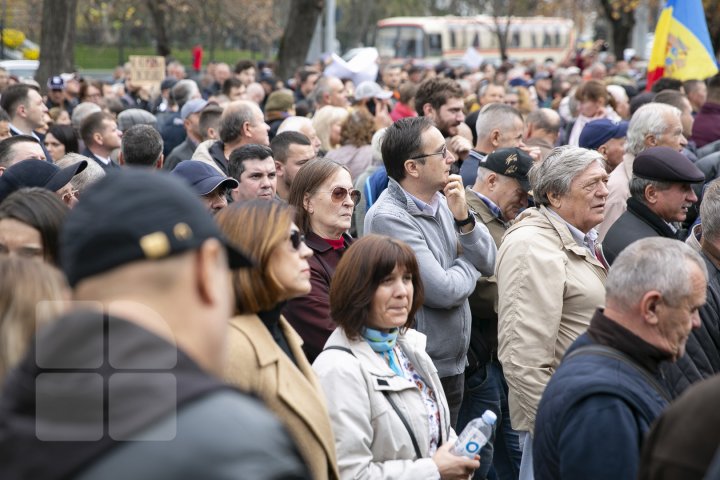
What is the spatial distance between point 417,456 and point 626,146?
421 centimetres

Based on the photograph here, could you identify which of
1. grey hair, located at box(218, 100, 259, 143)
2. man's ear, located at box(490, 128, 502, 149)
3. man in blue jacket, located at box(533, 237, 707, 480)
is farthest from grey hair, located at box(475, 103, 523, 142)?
man in blue jacket, located at box(533, 237, 707, 480)

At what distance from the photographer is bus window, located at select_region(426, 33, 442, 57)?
1869 inches

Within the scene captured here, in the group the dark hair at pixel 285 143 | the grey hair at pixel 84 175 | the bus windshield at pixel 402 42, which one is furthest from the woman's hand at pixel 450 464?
the bus windshield at pixel 402 42

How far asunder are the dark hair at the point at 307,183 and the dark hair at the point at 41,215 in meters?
1.52

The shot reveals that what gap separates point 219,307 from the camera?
69.6 inches

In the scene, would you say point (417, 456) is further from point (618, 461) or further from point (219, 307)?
point (219, 307)

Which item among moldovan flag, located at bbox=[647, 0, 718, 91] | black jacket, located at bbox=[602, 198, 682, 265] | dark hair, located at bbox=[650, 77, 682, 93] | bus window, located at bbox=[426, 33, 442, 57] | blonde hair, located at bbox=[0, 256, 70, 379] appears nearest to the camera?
blonde hair, located at bbox=[0, 256, 70, 379]

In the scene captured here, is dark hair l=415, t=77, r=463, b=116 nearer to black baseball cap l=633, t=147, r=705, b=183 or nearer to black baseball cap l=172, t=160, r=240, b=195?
black baseball cap l=172, t=160, r=240, b=195

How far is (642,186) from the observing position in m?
5.42

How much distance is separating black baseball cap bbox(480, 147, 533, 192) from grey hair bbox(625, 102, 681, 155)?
1501 mm

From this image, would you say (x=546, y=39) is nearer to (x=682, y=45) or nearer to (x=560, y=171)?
(x=682, y=45)

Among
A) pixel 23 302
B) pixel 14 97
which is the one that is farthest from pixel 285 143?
pixel 23 302

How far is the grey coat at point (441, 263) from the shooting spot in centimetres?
500

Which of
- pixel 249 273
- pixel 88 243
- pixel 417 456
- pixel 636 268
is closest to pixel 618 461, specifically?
pixel 636 268
